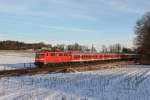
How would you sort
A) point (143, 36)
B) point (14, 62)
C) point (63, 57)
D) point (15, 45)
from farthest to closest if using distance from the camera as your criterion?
point (15, 45) → point (143, 36) → point (14, 62) → point (63, 57)

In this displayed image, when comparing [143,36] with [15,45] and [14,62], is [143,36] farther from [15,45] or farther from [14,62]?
[15,45]

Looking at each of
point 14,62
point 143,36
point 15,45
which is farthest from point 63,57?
point 15,45

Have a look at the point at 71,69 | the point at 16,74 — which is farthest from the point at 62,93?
the point at 71,69

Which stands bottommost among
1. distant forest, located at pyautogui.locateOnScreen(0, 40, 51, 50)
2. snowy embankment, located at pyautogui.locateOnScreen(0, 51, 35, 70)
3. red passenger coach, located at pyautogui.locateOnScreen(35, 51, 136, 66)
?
snowy embankment, located at pyautogui.locateOnScreen(0, 51, 35, 70)

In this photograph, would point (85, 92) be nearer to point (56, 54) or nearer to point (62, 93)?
point (62, 93)

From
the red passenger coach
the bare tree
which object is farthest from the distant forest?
the red passenger coach

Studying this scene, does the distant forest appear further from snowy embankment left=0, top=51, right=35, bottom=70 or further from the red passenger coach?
the red passenger coach

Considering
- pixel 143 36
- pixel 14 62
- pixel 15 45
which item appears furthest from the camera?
pixel 15 45

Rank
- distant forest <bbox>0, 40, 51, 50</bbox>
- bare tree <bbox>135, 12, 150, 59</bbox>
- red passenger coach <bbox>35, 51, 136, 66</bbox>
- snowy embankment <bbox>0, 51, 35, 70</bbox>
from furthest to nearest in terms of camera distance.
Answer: distant forest <bbox>0, 40, 51, 50</bbox>, bare tree <bbox>135, 12, 150, 59</bbox>, snowy embankment <bbox>0, 51, 35, 70</bbox>, red passenger coach <bbox>35, 51, 136, 66</bbox>

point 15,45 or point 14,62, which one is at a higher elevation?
point 15,45

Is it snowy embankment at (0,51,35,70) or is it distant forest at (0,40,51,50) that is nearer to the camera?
snowy embankment at (0,51,35,70)

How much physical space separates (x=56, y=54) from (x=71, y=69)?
23.6 feet

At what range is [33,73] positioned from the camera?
35.4 meters

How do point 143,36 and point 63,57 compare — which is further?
→ point 143,36
